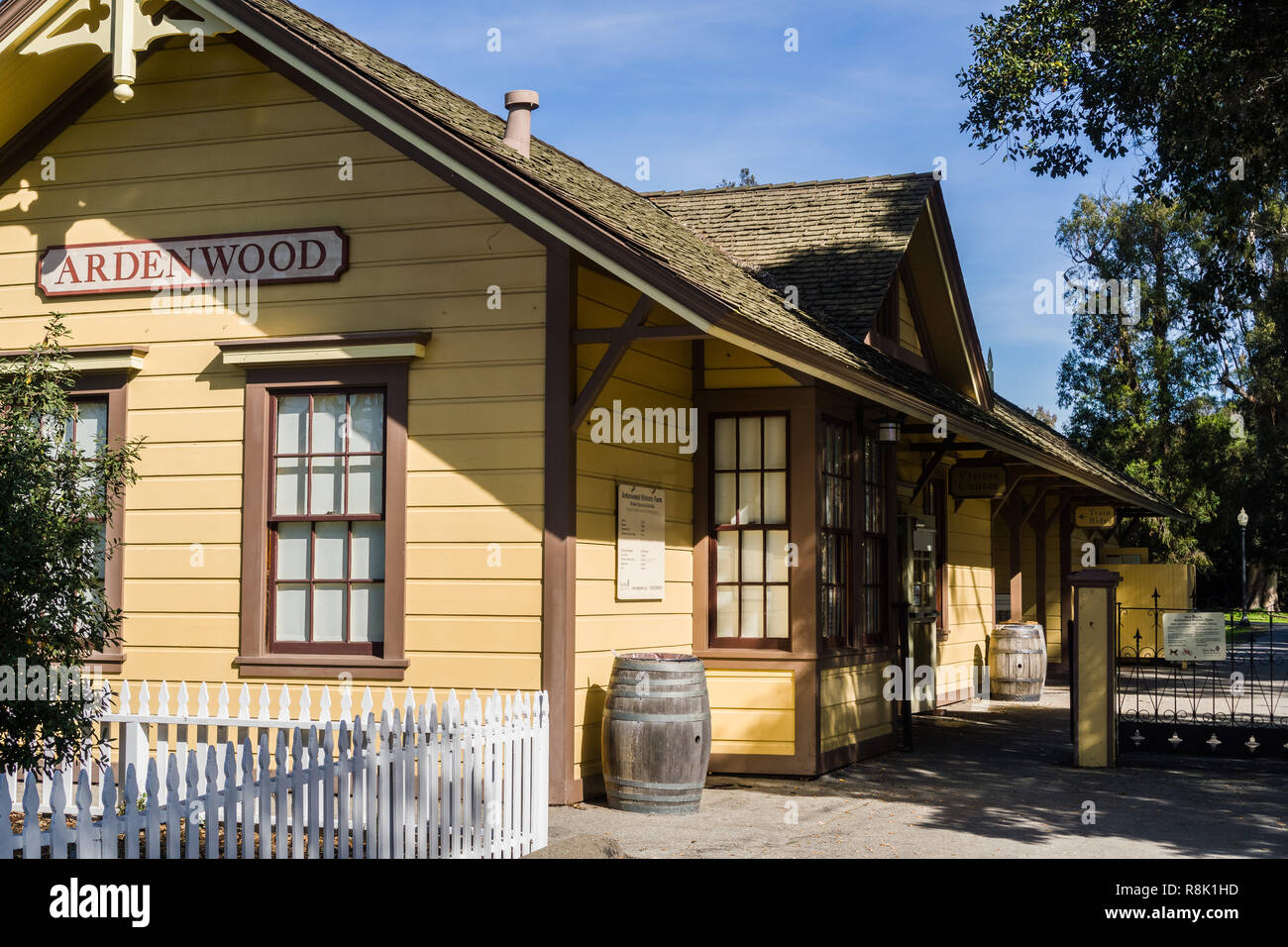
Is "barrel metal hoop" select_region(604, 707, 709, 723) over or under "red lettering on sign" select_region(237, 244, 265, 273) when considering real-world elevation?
under

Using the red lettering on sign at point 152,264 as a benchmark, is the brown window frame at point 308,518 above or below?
below

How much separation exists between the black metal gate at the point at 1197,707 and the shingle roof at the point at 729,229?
122 inches

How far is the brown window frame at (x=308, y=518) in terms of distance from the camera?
394 inches

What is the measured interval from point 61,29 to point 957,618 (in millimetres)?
12753

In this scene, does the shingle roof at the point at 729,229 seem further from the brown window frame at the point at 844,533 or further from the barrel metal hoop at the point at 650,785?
the barrel metal hoop at the point at 650,785

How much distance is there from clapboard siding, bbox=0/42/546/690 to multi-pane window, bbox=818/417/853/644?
1715 mm

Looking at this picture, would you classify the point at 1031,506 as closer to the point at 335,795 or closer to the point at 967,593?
the point at 967,593

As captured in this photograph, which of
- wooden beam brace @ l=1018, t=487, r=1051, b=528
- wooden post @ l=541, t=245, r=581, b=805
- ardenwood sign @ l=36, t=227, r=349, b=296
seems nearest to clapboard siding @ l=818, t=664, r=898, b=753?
wooden post @ l=541, t=245, r=581, b=805

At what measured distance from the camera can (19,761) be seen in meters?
6.71

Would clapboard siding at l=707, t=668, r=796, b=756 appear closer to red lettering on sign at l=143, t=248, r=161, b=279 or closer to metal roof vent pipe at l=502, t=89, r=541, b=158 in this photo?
metal roof vent pipe at l=502, t=89, r=541, b=158

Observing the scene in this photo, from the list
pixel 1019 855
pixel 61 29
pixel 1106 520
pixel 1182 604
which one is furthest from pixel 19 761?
pixel 1182 604

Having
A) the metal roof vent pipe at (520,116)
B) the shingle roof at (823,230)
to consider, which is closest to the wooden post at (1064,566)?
the shingle roof at (823,230)

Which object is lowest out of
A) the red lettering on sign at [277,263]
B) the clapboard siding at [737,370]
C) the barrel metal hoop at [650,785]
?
the barrel metal hoop at [650,785]

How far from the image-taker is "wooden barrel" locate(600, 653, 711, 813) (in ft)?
30.7
